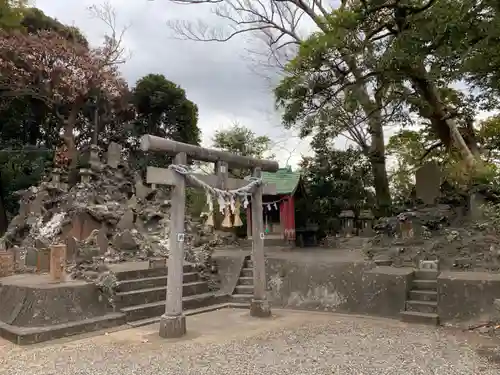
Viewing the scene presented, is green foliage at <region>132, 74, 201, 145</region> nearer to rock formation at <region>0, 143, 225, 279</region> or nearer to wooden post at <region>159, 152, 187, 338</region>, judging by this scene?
rock formation at <region>0, 143, 225, 279</region>

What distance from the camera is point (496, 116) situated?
16.8m

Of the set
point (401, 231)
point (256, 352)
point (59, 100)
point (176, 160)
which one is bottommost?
point (256, 352)

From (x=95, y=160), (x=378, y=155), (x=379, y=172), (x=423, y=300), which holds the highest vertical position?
(x=378, y=155)

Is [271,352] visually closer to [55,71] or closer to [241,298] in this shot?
[241,298]

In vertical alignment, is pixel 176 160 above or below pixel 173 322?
above

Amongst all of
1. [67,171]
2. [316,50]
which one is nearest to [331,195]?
[316,50]

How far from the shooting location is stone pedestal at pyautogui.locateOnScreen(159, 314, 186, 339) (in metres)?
6.12

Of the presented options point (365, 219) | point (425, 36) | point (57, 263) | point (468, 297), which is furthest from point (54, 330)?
point (365, 219)

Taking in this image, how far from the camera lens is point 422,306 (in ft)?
23.1

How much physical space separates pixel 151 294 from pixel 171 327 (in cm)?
171

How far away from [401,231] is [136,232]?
23.0ft

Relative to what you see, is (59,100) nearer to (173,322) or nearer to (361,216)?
(361,216)

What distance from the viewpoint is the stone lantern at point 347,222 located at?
15562mm

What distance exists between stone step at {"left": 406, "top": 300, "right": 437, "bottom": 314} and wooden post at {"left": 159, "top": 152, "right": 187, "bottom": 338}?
3.76 meters
